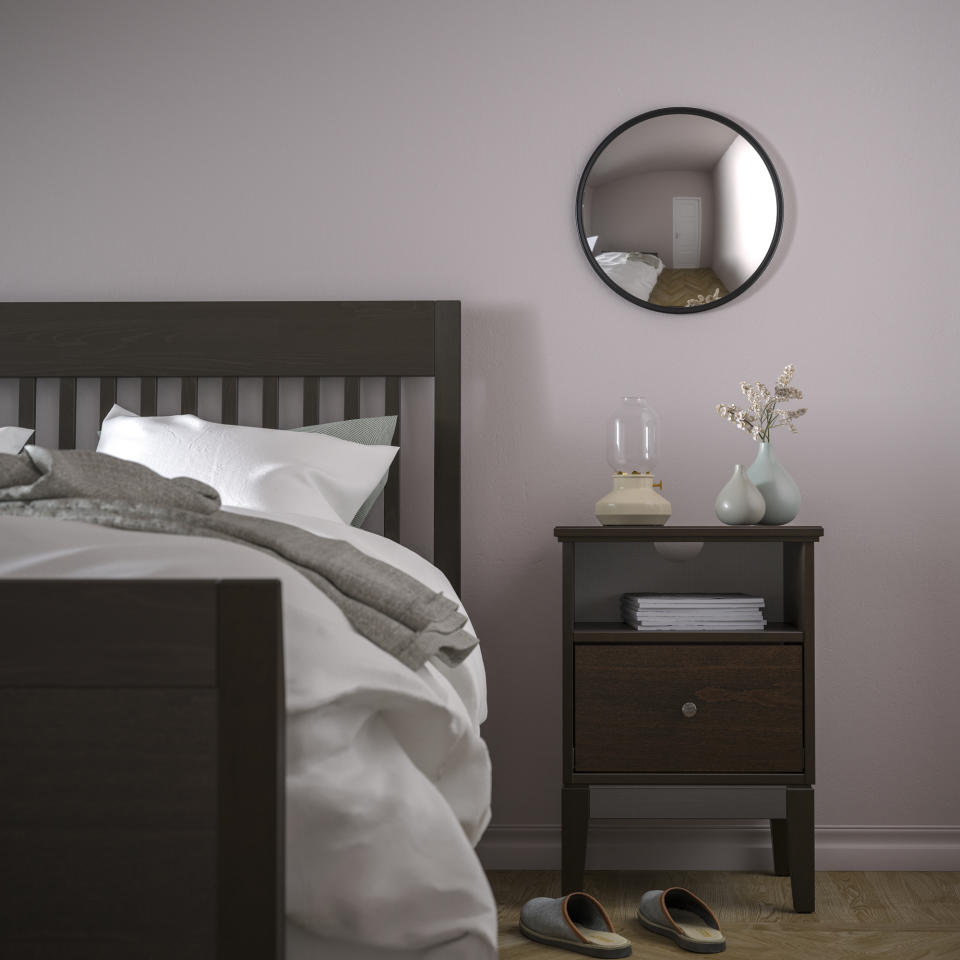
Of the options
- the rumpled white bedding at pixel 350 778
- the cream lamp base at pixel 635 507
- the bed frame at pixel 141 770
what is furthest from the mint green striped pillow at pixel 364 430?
the bed frame at pixel 141 770

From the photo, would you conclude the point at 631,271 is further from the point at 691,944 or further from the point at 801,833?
the point at 691,944

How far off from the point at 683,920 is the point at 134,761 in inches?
53.2

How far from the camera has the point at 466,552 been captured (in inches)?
87.4

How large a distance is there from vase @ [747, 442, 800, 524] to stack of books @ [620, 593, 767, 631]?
0.20 metres

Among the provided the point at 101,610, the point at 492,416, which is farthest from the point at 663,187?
the point at 101,610

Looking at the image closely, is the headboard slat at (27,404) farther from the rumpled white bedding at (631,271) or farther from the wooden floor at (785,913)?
the wooden floor at (785,913)

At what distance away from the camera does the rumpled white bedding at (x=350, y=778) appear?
30.3 inches

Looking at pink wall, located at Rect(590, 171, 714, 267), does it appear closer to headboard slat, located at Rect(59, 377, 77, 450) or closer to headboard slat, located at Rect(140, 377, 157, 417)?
headboard slat, located at Rect(140, 377, 157, 417)

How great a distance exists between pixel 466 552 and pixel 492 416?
0.34 m

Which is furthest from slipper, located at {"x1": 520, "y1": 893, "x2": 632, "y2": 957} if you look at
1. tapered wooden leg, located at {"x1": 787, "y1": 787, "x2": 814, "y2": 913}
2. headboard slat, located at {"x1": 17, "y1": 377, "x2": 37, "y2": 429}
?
headboard slat, located at {"x1": 17, "y1": 377, "x2": 37, "y2": 429}

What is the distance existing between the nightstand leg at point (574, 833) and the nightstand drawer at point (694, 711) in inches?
2.3

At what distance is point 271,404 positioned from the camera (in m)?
2.15

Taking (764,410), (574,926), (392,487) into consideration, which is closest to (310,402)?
(392,487)

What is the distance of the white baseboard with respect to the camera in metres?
2.12
